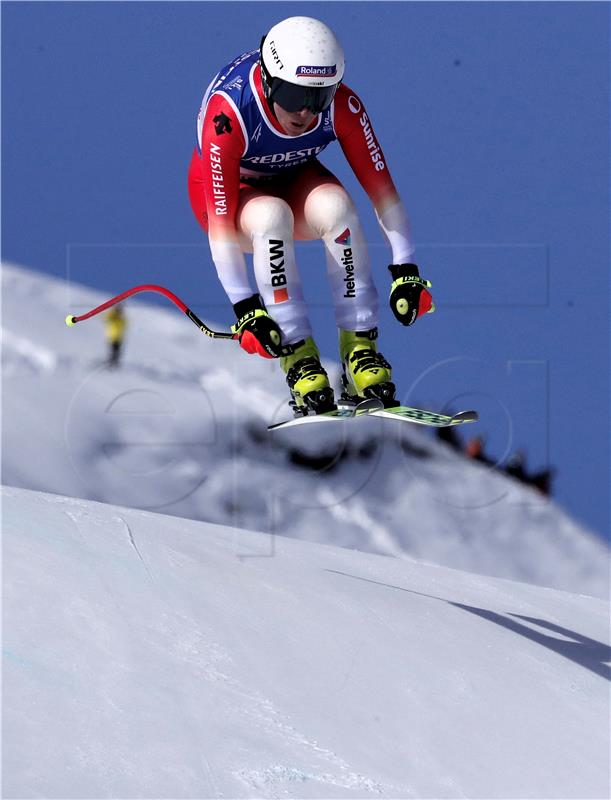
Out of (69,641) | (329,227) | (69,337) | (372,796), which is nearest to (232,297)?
(329,227)

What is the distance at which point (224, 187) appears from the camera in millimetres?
6332

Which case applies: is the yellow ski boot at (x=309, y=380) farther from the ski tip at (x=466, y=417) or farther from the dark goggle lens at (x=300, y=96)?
the dark goggle lens at (x=300, y=96)

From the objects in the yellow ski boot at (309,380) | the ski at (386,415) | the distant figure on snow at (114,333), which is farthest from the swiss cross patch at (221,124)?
the distant figure on snow at (114,333)

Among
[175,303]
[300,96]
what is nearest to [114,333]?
[175,303]

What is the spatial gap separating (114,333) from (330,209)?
11198 millimetres

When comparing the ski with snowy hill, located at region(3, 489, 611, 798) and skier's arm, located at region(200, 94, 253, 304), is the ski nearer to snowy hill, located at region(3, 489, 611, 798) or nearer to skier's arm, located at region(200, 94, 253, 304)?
skier's arm, located at region(200, 94, 253, 304)

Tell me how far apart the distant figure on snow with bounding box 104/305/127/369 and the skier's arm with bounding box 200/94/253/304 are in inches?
427

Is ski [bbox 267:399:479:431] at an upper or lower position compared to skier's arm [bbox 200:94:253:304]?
lower

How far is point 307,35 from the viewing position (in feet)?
19.8

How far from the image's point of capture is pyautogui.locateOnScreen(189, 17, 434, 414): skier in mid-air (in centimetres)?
616

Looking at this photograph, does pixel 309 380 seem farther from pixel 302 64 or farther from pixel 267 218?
pixel 302 64

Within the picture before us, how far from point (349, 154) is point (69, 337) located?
1139cm

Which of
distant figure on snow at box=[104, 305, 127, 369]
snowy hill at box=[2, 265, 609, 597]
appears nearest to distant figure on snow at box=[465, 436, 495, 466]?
snowy hill at box=[2, 265, 609, 597]

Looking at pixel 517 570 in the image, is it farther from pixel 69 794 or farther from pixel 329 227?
pixel 69 794
